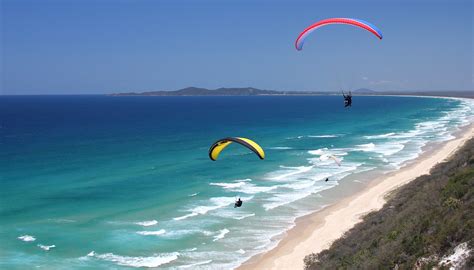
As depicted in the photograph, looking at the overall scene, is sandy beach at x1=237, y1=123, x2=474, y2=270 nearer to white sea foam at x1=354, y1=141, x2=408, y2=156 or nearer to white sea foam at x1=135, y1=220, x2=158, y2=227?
white sea foam at x1=135, y1=220, x2=158, y2=227

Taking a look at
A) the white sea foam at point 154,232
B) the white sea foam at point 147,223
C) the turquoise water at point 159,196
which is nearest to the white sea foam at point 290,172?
the turquoise water at point 159,196

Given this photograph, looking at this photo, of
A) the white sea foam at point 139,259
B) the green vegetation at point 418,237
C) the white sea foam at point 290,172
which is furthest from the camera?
the white sea foam at point 290,172

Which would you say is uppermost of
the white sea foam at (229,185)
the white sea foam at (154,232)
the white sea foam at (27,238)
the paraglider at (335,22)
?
the paraglider at (335,22)

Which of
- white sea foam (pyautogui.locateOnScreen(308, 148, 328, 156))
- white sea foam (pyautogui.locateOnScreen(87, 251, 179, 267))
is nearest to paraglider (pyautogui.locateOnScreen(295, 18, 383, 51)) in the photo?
white sea foam (pyautogui.locateOnScreen(87, 251, 179, 267))

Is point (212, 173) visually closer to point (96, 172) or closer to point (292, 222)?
point (96, 172)

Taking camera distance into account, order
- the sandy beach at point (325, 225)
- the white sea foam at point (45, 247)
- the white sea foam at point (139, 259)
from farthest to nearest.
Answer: the white sea foam at point (45, 247), the white sea foam at point (139, 259), the sandy beach at point (325, 225)

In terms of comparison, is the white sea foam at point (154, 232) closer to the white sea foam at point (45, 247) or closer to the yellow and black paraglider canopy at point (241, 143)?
the white sea foam at point (45, 247)

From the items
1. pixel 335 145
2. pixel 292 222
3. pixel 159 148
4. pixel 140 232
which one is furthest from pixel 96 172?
pixel 335 145
